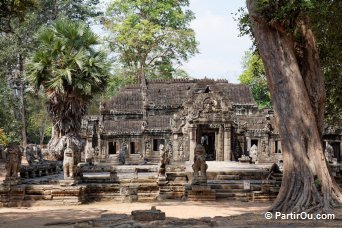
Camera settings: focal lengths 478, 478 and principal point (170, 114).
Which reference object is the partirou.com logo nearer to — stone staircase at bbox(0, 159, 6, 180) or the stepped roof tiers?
the stepped roof tiers

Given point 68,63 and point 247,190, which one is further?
point 68,63

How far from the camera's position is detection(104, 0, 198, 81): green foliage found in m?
40.7

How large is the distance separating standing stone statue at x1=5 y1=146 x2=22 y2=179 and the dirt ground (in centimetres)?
149

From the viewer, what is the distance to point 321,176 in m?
11.3

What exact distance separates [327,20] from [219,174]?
294 inches

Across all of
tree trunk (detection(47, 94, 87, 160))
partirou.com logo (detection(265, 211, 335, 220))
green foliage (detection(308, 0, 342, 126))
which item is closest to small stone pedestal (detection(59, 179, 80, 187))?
tree trunk (detection(47, 94, 87, 160))

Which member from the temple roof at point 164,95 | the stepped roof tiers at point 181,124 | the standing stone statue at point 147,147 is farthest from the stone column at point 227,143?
the standing stone statue at point 147,147

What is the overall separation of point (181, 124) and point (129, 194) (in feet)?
50.1

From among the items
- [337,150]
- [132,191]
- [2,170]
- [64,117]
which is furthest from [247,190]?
[337,150]

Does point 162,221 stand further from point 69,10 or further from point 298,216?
point 69,10

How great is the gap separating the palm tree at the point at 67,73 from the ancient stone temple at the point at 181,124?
8.24m

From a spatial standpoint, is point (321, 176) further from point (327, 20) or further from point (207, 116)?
point (207, 116)

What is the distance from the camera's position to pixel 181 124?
3077cm

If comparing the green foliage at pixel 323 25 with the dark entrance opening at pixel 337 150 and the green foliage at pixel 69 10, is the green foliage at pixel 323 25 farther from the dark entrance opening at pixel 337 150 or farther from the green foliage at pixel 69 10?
the green foliage at pixel 69 10
